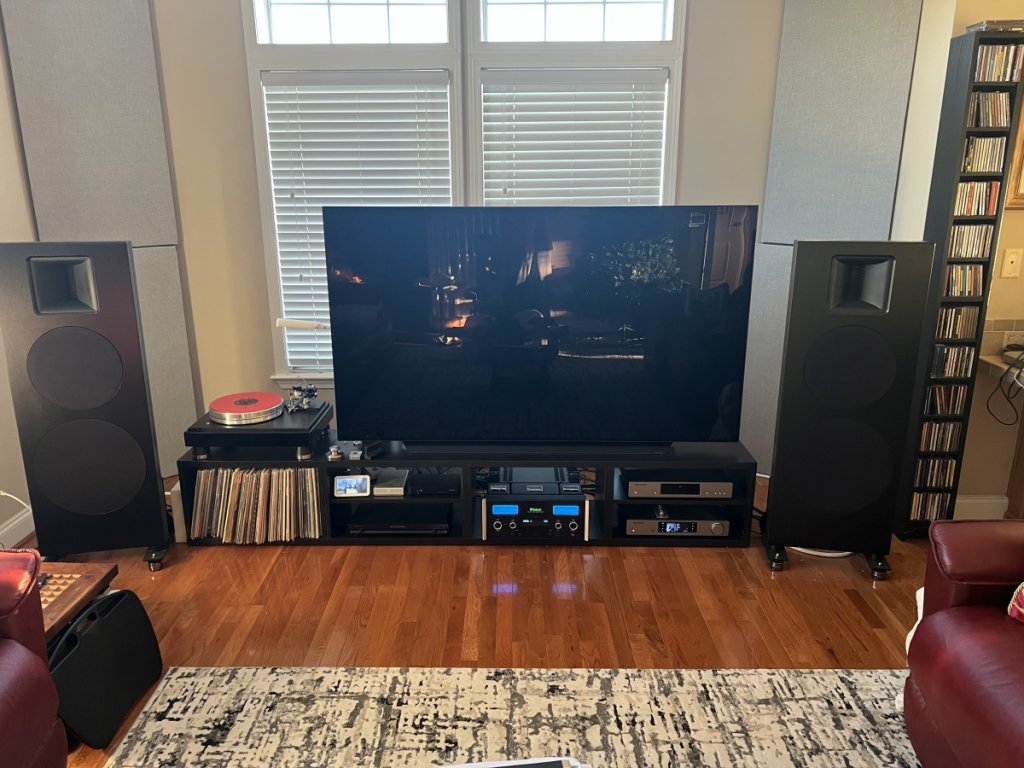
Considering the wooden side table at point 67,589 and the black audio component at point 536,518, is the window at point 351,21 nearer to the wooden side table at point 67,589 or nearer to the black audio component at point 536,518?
the black audio component at point 536,518

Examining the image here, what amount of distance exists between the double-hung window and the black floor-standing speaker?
1.15 m

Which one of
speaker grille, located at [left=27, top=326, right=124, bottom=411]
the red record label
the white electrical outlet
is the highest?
the white electrical outlet

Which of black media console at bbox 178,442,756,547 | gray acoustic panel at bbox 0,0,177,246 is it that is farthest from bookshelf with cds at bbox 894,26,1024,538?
gray acoustic panel at bbox 0,0,177,246

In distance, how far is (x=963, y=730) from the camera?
1396mm

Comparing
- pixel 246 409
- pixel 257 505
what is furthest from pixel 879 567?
pixel 246 409

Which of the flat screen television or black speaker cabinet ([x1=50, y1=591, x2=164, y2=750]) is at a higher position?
the flat screen television

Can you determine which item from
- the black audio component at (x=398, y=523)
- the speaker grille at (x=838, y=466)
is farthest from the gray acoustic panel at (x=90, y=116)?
the speaker grille at (x=838, y=466)

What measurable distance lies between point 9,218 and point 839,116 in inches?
139

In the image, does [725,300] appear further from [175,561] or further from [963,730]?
[175,561]

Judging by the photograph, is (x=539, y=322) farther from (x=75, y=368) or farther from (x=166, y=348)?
(x=166, y=348)

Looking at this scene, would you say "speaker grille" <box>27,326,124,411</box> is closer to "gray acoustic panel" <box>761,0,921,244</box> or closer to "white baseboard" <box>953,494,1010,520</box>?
"gray acoustic panel" <box>761,0,921,244</box>

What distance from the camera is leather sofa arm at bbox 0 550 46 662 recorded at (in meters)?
1.49

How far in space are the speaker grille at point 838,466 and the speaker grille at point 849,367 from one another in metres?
0.09

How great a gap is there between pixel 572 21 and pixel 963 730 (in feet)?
10.0
